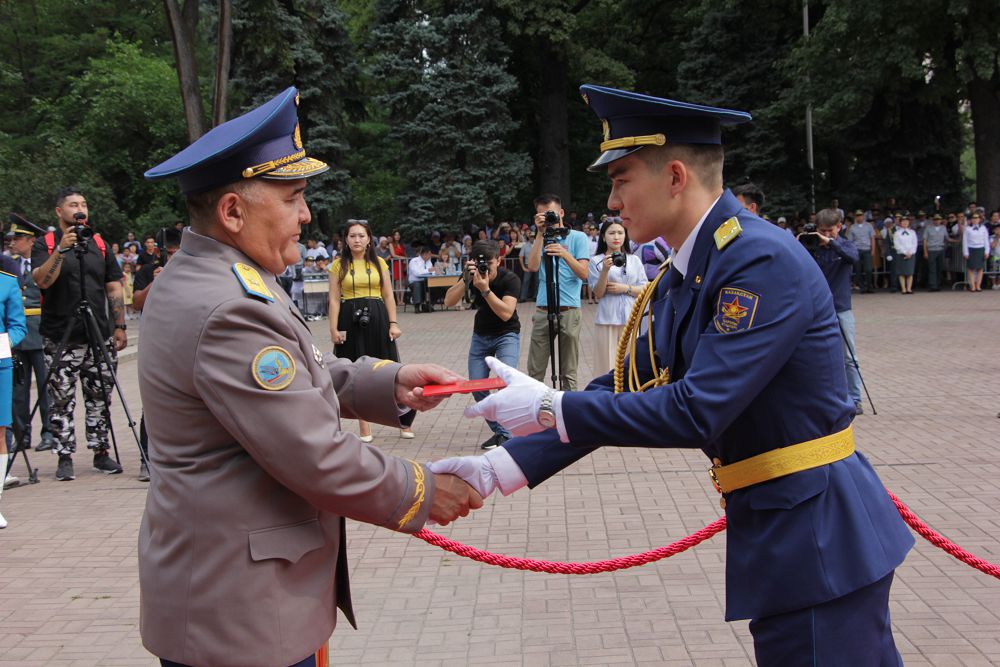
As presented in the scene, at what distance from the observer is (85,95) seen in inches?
1527

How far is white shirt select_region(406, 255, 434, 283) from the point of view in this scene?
941 inches

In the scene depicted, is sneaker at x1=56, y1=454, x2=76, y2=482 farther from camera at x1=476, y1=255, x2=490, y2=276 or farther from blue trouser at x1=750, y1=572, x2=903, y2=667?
blue trouser at x1=750, y1=572, x2=903, y2=667

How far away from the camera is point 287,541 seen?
2523 mm

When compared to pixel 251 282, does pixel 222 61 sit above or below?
above

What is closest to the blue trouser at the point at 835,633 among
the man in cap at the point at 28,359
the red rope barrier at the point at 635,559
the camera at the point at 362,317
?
the red rope barrier at the point at 635,559

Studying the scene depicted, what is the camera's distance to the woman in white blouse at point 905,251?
906 inches

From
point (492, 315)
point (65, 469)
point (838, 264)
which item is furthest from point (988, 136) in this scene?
point (65, 469)

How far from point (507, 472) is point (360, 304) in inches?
245

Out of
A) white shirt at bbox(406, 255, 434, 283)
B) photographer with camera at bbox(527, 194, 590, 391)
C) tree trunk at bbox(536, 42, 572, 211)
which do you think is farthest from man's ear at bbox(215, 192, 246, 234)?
tree trunk at bbox(536, 42, 572, 211)

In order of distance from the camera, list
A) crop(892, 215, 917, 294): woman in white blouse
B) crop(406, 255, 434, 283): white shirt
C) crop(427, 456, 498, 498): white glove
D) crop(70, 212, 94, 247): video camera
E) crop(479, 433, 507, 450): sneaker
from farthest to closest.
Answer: crop(406, 255, 434, 283): white shirt, crop(892, 215, 917, 294): woman in white blouse, crop(479, 433, 507, 450): sneaker, crop(70, 212, 94, 247): video camera, crop(427, 456, 498, 498): white glove

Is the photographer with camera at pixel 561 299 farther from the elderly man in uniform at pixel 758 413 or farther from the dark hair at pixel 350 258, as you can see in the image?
the elderly man in uniform at pixel 758 413

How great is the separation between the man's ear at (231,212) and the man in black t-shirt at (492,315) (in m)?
6.10

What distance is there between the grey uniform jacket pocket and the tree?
26126mm

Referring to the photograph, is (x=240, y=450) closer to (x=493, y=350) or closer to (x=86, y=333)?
(x=86, y=333)
